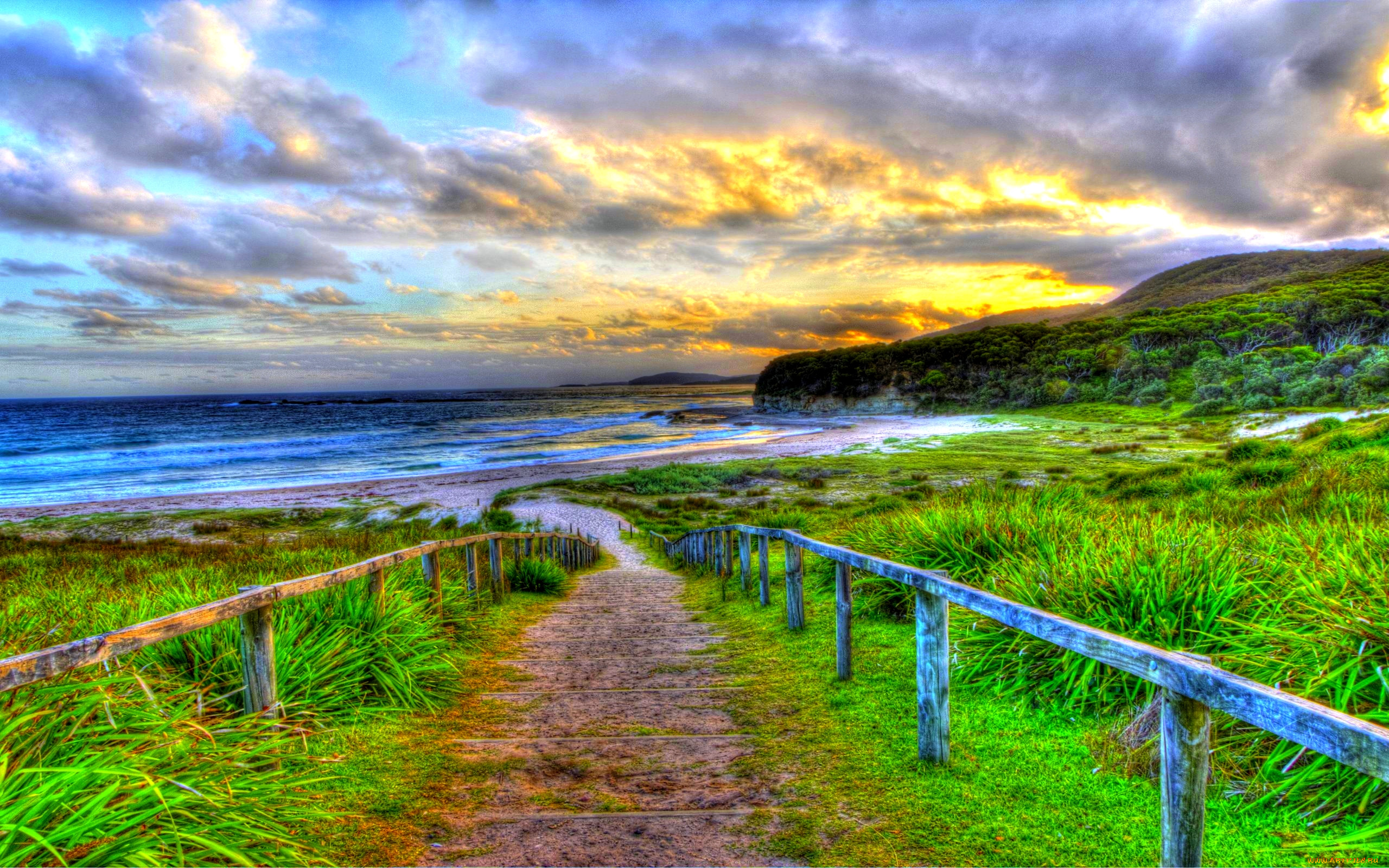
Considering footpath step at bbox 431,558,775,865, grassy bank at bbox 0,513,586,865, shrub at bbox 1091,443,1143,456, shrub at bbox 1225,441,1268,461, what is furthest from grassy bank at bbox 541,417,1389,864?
shrub at bbox 1091,443,1143,456

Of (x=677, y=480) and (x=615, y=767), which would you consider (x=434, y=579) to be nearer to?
(x=615, y=767)

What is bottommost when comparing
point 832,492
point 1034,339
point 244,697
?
point 832,492

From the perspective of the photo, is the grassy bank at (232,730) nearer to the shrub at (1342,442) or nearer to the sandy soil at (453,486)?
the shrub at (1342,442)

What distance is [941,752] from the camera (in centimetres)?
367

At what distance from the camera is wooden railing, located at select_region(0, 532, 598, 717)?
2.61 m

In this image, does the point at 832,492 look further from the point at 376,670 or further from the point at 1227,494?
the point at 376,670

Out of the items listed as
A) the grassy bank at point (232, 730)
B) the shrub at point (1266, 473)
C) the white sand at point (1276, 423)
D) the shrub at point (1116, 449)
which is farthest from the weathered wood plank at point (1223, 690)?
the shrub at point (1116, 449)

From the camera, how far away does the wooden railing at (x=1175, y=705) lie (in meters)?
1.70

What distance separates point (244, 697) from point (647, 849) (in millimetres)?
2582

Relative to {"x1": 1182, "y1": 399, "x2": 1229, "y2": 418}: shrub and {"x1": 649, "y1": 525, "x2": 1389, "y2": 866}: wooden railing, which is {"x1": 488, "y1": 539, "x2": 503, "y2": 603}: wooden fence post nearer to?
{"x1": 649, "y1": 525, "x2": 1389, "y2": 866}: wooden railing

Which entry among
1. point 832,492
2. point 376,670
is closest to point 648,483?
point 832,492

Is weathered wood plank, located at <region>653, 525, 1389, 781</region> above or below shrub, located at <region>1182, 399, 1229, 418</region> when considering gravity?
above

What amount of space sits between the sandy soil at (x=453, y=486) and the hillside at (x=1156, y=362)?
1014 inches

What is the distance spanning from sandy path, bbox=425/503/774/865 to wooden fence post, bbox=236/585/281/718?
114cm
